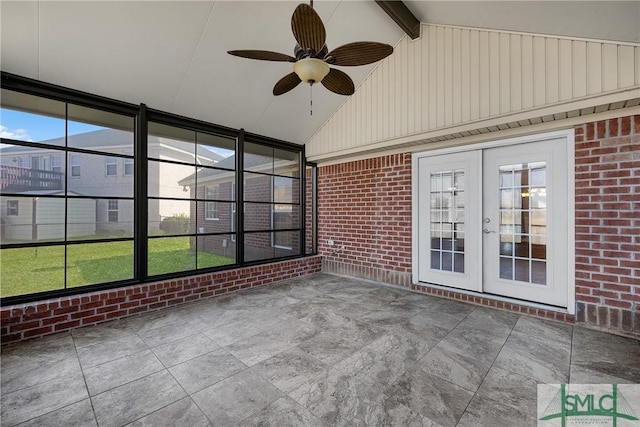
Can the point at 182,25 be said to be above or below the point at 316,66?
above

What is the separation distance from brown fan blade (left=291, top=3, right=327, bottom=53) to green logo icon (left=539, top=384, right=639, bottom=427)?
3101 millimetres

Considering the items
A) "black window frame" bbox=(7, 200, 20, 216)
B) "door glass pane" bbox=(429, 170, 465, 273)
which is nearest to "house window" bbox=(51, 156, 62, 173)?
"black window frame" bbox=(7, 200, 20, 216)

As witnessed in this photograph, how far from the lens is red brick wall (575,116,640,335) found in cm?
276

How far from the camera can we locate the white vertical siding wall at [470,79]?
2717 millimetres

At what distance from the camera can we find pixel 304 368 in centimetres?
220

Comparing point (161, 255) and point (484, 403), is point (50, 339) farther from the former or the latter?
point (484, 403)

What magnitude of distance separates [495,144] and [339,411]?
3680 millimetres

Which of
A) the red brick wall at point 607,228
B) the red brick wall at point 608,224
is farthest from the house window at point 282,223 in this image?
the red brick wall at point 608,224

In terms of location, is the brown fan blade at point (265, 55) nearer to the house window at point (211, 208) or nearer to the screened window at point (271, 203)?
the screened window at point (271, 203)

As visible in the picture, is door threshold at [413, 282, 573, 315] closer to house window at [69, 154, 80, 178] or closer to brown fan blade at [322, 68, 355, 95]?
brown fan blade at [322, 68, 355, 95]

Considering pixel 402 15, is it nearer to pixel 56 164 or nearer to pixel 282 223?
pixel 282 223

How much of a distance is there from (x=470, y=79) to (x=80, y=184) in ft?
18.1

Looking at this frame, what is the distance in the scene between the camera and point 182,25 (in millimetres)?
2930

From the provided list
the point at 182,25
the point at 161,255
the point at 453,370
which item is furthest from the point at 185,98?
the point at 453,370
